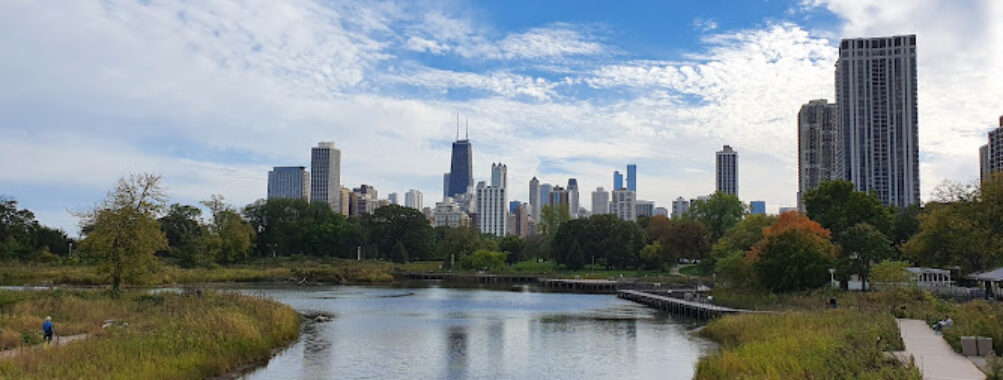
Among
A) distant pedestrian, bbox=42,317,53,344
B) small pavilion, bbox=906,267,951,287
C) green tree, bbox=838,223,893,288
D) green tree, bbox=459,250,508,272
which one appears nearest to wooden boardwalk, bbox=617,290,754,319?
green tree, bbox=838,223,893,288

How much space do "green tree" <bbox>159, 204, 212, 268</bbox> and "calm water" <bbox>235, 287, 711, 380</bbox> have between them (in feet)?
129

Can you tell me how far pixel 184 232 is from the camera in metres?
108

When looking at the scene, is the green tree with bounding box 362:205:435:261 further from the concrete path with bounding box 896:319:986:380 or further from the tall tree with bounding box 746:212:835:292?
the concrete path with bounding box 896:319:986:380

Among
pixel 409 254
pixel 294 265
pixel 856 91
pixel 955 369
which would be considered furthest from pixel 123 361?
pixel 856 91

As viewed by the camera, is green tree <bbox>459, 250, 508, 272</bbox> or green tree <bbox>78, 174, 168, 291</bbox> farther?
green tree <bbox>459, 250, 508, 272</bbox>

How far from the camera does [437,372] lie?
2692cm

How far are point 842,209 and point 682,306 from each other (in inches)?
748

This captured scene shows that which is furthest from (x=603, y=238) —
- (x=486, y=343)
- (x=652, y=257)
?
(x=486, y=343)

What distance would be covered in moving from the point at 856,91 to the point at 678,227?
77.6m

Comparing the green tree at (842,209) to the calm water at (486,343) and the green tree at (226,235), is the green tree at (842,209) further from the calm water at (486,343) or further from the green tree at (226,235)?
the green tree at (226,235)

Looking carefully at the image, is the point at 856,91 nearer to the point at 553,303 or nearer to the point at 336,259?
the point at 336,259

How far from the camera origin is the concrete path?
1794 centimetres

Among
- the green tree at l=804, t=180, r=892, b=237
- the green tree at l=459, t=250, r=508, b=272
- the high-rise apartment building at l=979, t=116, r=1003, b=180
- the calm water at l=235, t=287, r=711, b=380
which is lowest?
the calm water at l=235, t=287, r=711, b=380

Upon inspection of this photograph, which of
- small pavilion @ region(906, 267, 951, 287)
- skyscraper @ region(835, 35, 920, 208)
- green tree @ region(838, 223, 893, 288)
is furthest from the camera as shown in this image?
skyscraper @ region(835, 35, 920, 208)
